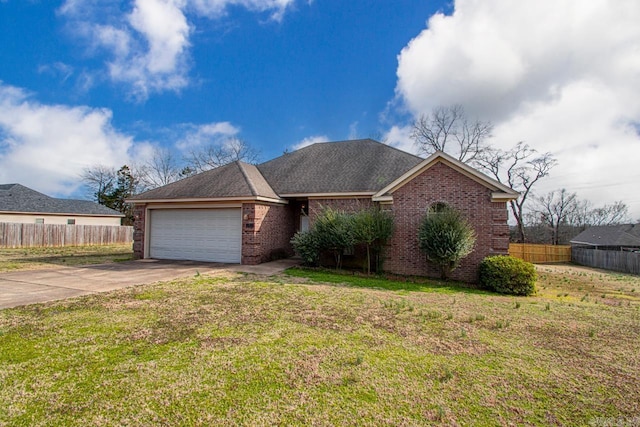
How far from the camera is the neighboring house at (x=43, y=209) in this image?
2523cm

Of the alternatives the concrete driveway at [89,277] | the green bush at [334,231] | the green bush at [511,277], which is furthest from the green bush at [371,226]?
the green bush at [511,277]

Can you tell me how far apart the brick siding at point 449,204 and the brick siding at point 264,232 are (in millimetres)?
5325

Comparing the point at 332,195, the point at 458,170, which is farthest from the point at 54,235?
the point at 458,170

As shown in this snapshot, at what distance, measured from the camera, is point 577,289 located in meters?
11.7

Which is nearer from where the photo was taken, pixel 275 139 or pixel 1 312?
pixel 1 312

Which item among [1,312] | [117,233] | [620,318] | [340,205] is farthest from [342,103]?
[117,233]

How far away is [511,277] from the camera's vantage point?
31.8ft

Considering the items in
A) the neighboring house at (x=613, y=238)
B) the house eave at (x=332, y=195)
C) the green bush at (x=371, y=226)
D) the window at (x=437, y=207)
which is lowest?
the neighboring house at (x=613, y=238)

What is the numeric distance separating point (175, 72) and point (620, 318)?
18.5 meters

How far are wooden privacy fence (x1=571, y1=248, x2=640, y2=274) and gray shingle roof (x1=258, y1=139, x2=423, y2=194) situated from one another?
724 inches

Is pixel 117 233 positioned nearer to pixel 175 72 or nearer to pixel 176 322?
pixel 175 72

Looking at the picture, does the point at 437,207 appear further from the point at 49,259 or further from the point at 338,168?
the point at 49,259

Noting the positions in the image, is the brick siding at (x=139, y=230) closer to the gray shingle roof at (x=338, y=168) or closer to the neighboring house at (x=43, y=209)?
the gray shingle roof at (x=338, y=168)

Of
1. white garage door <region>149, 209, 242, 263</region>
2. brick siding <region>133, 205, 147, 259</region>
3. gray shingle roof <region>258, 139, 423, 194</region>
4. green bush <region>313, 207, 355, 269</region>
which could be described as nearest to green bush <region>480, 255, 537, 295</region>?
green bush <region>313, 207, 355, 269</region>
